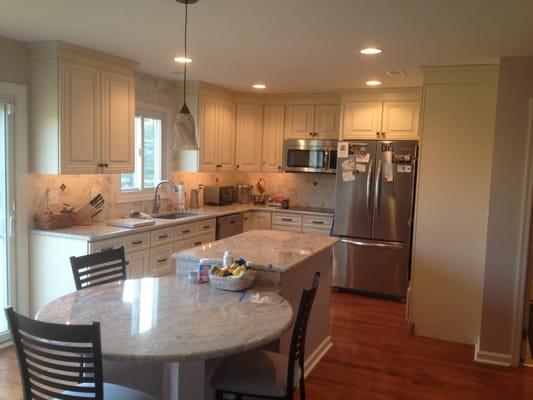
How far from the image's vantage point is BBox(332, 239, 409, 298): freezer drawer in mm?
5246

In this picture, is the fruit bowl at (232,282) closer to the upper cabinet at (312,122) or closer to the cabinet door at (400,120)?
the cabinet door at (400,120)

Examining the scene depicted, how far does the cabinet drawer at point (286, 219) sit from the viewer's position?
5941 mm

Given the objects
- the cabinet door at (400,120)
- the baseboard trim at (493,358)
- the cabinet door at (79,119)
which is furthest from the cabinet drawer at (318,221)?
the cabinet door at (79,119)

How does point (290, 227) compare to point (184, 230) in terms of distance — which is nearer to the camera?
point (184, 230)

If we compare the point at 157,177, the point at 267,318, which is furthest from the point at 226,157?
the point at 267,318

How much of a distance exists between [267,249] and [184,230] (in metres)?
1.73

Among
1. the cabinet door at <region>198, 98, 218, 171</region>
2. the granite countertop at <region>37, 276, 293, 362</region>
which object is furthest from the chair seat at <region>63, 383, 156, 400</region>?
the cabinet door at <region>198, 98, 218, 171</region>

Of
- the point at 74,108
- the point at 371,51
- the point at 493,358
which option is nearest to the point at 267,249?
the point at 371,51

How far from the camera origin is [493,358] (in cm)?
380

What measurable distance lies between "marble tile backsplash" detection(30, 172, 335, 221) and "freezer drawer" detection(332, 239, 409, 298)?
1025 mm

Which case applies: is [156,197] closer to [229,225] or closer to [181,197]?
[181,197]

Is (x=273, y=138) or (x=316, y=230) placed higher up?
(x=273, y=138)

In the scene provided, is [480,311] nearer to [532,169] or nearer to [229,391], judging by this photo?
[532,169]

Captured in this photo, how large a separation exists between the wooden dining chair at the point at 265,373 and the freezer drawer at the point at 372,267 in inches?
128
